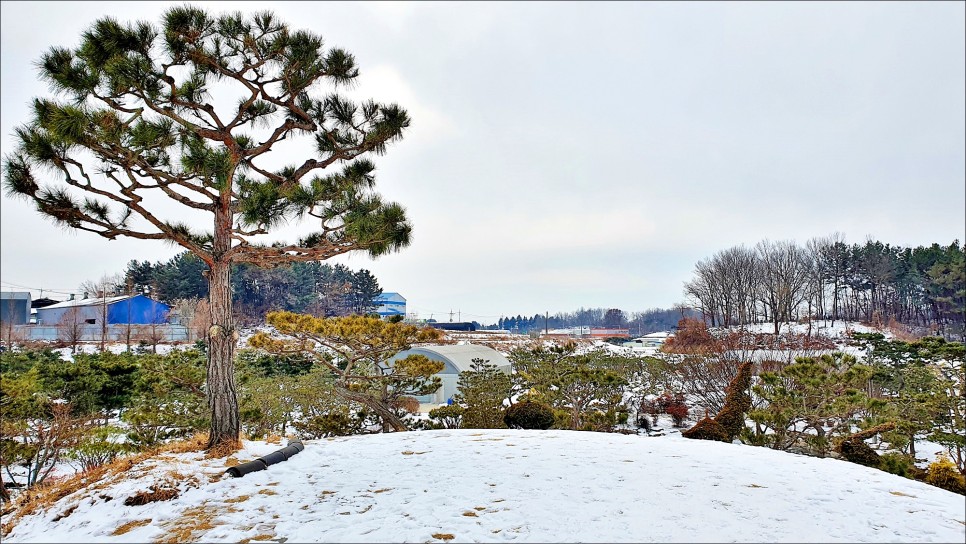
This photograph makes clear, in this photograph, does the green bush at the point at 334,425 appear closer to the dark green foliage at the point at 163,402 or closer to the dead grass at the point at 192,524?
the dark green foliage at the point at 163,402

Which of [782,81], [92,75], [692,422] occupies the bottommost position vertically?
[692,422]

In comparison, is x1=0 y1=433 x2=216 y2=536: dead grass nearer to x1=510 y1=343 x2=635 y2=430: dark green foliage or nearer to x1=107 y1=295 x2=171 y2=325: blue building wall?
x1=510 y1=343 x2=635 y2=430: dark green foliage

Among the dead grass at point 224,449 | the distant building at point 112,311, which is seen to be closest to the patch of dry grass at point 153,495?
the dead grass at point 224,449

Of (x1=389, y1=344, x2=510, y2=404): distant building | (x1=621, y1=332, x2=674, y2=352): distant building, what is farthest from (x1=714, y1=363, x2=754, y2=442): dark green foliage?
(x1=621, y1=332, x2=674, y2=352): distant building

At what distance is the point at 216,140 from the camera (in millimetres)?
4969

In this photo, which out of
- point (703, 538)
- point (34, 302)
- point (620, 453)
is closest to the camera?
point (703, 538)

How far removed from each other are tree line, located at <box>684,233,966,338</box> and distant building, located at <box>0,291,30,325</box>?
37131mm

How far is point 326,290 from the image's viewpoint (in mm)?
33188

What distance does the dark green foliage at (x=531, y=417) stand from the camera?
7875 millimetres

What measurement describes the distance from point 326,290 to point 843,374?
3153 cm

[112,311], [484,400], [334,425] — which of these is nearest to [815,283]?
[484,400]

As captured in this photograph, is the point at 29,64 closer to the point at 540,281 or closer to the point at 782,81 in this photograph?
the point at 782,81

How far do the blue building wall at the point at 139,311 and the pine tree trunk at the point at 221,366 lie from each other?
26.3 metres

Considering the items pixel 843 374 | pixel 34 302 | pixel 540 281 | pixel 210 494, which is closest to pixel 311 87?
pixel 210 494
